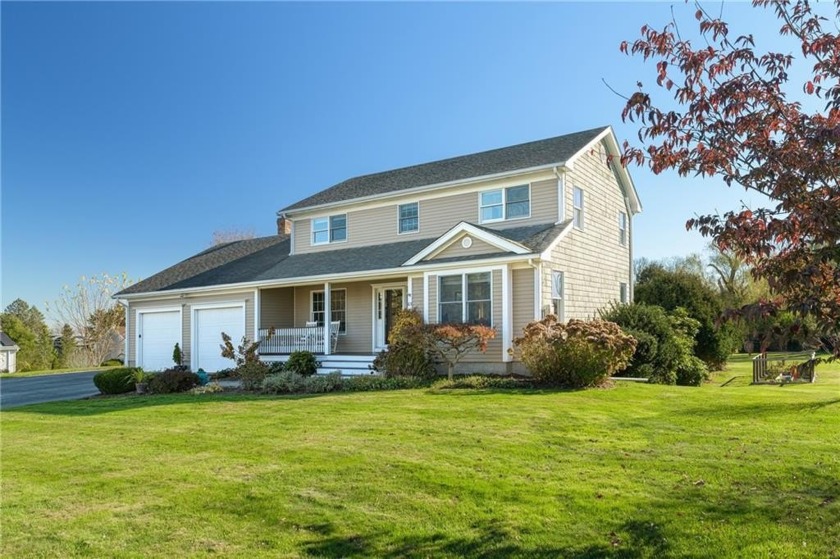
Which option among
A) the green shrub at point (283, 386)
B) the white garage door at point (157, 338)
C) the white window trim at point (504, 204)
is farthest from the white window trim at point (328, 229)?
the green shrub at point (283, 386)

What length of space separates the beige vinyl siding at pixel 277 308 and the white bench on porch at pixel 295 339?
2.04 feet

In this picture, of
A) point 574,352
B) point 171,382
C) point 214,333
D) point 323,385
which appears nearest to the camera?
point 574,352

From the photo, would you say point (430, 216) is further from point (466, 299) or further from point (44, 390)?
point (44, 390)

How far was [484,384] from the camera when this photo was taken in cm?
1401

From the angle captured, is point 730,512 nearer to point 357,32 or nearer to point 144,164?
point 357,32

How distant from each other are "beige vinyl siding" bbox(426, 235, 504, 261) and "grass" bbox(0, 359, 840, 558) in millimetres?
6408

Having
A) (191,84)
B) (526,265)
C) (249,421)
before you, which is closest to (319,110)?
(191,84)

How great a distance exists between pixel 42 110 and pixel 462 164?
1421cm

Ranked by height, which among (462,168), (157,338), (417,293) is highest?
(462,168)

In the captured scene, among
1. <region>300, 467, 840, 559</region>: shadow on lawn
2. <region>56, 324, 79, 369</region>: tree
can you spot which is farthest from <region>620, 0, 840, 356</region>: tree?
<region>56, 324, 79, 369</region>: tree

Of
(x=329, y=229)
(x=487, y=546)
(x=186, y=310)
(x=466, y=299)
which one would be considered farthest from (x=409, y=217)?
(x=487, y=546)

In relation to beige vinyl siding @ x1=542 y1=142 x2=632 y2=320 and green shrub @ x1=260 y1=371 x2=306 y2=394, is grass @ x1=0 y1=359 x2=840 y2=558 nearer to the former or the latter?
green shrub @ x1=260 y1=371 x2=306 y2=394

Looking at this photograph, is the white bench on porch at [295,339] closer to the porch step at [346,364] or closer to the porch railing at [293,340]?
the porch railing at [293,340]

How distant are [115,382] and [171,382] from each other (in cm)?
190
